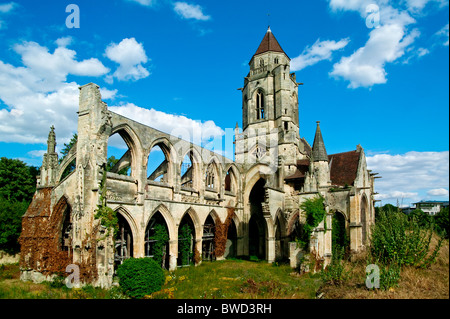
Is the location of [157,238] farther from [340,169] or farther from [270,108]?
[270,108]

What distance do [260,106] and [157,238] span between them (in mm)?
19402

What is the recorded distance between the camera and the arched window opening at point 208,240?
74.8 ft

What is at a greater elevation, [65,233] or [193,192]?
[193,192]

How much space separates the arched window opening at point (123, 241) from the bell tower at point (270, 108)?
1555 cm

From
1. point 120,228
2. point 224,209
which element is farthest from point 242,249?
point 120,228

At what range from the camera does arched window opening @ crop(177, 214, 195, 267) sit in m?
20.3

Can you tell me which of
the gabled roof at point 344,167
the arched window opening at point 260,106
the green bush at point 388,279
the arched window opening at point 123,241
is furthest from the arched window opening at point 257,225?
the green bush at point 388,279

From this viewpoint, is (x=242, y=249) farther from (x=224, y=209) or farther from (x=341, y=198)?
(x=341, y=198)

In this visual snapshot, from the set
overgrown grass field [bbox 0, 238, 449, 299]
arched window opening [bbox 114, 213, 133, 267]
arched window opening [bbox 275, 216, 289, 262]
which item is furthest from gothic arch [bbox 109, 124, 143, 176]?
arched window opening [bbox 275, 216, 289, 262]

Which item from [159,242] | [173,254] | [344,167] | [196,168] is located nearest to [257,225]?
[344,167]

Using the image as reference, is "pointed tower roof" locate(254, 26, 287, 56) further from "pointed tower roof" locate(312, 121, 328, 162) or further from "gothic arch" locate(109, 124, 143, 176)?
"gothic arch" locate(109, 124, 143, 176)

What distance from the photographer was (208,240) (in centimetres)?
2334
